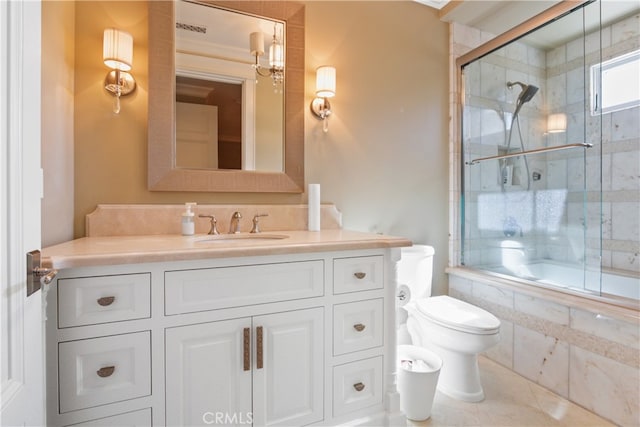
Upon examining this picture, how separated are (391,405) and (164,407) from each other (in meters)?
0.92

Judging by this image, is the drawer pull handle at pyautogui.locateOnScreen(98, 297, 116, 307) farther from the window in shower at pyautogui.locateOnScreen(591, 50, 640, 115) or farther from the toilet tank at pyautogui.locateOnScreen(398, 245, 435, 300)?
the window in shower at pyautogui.locateOnScreen(591, 50, 640, 115)

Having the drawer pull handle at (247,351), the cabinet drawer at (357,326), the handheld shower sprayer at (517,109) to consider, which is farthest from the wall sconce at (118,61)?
the handheld shower sprayer at (517,109)

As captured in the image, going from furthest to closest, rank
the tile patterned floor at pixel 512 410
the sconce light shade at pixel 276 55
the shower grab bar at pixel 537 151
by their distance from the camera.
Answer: the shower grab bar at pixel 537 151
the sconce light shade at pixel 276 55
the tile patterned floor at pixel 512 410

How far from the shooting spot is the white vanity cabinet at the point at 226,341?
979 mm

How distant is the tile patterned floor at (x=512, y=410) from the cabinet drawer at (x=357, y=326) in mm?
518

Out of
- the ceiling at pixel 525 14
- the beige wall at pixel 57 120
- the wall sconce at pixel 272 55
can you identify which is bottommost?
the beige wall at pixel 57 120

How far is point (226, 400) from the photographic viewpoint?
1.15 metres

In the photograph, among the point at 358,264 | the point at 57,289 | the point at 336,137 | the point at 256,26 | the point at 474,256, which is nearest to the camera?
the point at 57,289

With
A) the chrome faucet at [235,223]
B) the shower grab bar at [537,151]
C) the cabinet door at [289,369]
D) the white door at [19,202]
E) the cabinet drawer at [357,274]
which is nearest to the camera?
the white door at [19,202]

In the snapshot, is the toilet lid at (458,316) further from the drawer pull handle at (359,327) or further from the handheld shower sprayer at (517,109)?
the handheld shower sprayer at (517,109)

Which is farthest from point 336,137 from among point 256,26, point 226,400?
point 226,400

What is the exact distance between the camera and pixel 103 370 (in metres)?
1.00

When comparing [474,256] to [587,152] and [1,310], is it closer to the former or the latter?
[587,152]

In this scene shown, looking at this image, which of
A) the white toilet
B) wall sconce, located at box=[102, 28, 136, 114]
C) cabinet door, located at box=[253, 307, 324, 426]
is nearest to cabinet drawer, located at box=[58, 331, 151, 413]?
cabinet door, located at box=[253, 307, 324, 426]
